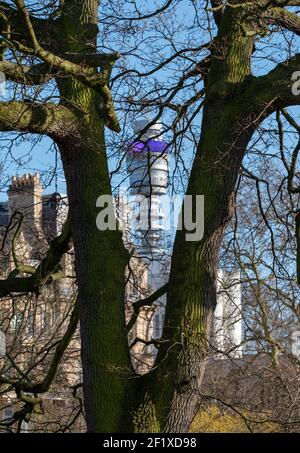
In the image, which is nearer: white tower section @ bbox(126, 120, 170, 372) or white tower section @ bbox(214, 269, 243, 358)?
white tower section @ bbox(126, 120, 170, 372)

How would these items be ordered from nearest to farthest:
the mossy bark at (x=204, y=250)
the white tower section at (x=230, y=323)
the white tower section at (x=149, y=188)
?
1. the mossy bark at (x=204, y=250)
2. the white tower section at (x=149, y=188)
3. the white tower section at (x=230, y=323)

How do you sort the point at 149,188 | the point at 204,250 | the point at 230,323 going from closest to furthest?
the point at 204,250 < the point at 149,188 < the point at 230,323

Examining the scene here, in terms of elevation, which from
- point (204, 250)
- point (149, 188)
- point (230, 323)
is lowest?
point (230, 323)

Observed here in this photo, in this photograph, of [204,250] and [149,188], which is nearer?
[204,250]

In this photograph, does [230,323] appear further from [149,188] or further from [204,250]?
[204,250]

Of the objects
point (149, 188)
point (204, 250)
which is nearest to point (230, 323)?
point (149, 188)

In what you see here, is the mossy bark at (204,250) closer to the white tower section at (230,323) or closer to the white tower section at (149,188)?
the white tower section at (149,188)

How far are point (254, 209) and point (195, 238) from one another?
1175 centimetres

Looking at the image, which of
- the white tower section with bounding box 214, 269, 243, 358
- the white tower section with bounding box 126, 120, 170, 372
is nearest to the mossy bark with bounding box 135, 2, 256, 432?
the white tower section with bounding box 126, 120, 170, 372

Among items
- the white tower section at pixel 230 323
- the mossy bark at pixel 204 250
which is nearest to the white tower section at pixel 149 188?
the mossy bark at pixel 204 250

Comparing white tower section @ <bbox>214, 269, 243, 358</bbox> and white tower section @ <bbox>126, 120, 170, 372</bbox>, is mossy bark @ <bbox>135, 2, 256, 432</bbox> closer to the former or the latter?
white tower section @ <bbox>126, 120, 170, 372</bbox>

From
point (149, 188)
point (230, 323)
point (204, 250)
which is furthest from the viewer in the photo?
point (230, 323)

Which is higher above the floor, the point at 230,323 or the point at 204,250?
the point at 204,250

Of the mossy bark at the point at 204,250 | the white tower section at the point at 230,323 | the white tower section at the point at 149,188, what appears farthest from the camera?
the white tower section at the point at 230,323
